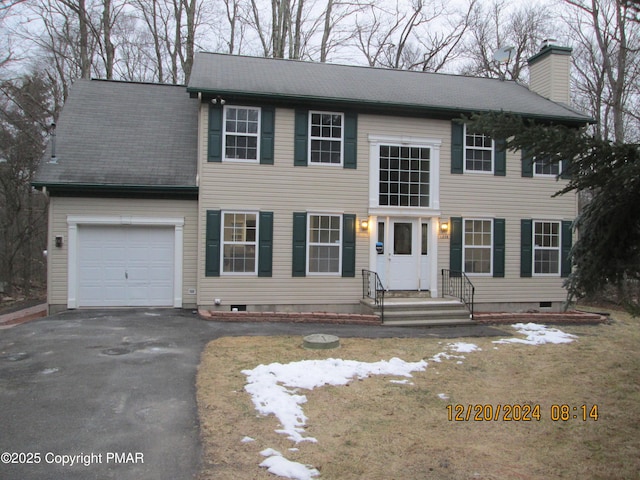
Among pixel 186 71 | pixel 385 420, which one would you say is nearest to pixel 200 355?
pixel 385 420

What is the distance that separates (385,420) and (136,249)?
26.7 ft

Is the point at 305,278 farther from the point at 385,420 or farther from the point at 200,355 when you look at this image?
the point at 385,420

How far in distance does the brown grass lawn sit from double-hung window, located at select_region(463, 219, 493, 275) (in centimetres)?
449

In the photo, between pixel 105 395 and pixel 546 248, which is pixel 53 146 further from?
pixel 546 248

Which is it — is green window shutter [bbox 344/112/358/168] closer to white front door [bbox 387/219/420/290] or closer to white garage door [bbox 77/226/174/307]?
white front door [bbox 387/219/420/290]

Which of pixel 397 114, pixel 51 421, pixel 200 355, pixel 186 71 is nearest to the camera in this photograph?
pixel 51 421

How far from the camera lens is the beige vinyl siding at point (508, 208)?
38.4 ft

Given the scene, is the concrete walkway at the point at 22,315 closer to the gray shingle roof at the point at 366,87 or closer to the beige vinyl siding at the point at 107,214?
the beige vinyl siding at the point at 107,214

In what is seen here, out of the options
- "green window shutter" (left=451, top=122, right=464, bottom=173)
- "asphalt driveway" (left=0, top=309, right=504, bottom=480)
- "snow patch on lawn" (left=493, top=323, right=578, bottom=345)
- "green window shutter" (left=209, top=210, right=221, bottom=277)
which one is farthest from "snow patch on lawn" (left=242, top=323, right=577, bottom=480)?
"green window shutter" (left=451, top=122, right=464, bottom=173)

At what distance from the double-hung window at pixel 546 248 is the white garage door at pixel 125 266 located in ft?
30.3

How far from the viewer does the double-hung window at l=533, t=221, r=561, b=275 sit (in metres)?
12.2

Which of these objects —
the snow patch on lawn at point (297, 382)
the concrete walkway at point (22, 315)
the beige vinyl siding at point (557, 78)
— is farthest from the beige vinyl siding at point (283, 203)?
the beige vinyl siding at point (557, 78)

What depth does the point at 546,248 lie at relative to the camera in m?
12.2

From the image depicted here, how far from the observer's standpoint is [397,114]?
11.5 meters
